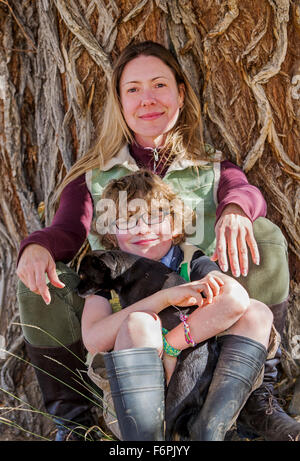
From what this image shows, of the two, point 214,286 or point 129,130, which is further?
point 129,130

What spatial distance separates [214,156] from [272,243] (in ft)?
1.67

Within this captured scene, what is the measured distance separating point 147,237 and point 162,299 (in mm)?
274

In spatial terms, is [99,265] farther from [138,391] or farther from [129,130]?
[129,130]

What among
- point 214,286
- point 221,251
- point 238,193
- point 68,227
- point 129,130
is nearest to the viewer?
point 214,286

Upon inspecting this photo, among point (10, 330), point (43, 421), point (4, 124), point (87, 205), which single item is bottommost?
point (43, 421)

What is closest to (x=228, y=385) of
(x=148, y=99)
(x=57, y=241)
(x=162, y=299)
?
Answer: (x=162, y=299)

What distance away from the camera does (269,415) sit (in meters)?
1.87

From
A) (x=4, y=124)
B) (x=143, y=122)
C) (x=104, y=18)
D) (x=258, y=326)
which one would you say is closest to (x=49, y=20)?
(x=104, y=18)

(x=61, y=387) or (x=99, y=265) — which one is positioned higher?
(x=99, y=265)

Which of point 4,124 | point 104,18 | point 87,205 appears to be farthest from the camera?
point 4,124

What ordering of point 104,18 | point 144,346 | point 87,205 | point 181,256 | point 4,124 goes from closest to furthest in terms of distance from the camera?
point 144,346
point 181,256
point 87,205
point 104,18
point 4,124

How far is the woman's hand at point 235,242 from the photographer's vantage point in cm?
182

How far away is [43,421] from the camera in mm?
2389

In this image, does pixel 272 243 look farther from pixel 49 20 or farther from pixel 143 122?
pixel 49 20
